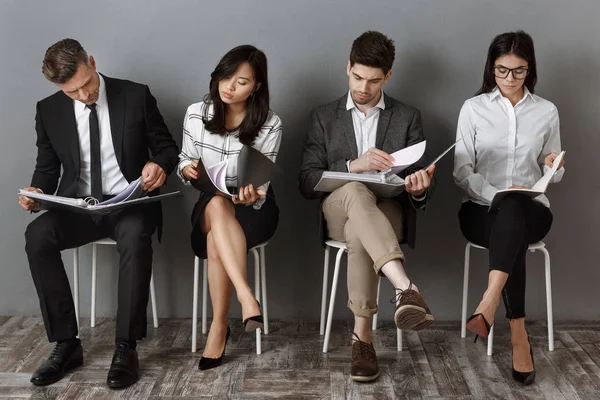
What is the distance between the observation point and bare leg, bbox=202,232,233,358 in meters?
2.75

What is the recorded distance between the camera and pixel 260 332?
3.00 m

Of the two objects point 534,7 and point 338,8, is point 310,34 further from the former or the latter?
point 534,7

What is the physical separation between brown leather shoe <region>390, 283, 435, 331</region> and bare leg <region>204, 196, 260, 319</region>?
554mm

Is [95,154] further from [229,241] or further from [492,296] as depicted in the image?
[492,296]

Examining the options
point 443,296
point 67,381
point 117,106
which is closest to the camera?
point 67,381

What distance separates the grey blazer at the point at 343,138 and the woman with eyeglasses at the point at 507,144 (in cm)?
20

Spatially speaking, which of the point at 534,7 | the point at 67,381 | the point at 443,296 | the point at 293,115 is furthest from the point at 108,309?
the point at 534,7

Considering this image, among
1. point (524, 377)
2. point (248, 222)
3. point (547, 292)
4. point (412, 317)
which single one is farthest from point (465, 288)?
point (248, 222)

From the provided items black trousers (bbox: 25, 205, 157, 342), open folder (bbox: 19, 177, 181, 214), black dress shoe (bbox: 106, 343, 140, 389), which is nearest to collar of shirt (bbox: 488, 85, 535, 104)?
Answer: open folder (bbox: 19, 177, 181, 214)

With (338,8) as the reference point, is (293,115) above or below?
below

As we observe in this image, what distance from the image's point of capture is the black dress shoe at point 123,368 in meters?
2.58

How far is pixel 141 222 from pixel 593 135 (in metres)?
1.93

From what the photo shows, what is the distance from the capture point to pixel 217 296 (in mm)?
2777

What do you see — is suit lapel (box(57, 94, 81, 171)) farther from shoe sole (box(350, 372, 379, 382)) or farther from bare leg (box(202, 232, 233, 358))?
shoe sole (box(350, 372, 379, 382))
